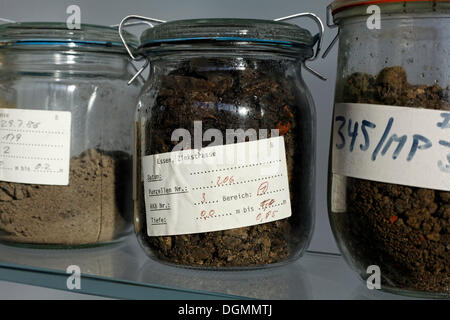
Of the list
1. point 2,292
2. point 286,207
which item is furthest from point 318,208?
point 2,292

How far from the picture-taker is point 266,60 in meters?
0.62

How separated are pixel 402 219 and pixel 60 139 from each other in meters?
0.37

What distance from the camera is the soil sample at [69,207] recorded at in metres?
0.68

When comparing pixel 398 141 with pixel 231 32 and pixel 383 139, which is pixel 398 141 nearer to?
pixel 383 139

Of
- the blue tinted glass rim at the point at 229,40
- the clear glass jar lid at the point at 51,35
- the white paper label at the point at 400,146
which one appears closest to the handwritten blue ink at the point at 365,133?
the white paper label at the point at 400,146

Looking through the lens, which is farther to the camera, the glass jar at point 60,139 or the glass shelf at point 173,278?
the glass jar at point 60,139

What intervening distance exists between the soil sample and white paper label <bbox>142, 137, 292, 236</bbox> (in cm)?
13

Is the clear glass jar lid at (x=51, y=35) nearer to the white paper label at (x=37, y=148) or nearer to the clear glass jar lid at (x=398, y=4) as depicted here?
the white paper label at (x=37, y=148)

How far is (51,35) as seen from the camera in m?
0.69

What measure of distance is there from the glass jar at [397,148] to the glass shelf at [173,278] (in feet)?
0.15

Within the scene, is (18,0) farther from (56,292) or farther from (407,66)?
(407,66)

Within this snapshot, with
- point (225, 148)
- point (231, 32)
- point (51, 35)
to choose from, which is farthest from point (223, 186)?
point (51, 35)

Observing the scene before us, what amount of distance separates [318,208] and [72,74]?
318mm

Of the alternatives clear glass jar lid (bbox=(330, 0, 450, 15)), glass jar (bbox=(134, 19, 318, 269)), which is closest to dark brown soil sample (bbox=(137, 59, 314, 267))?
glass jar (bbox=(134, 19, 318, 269))
